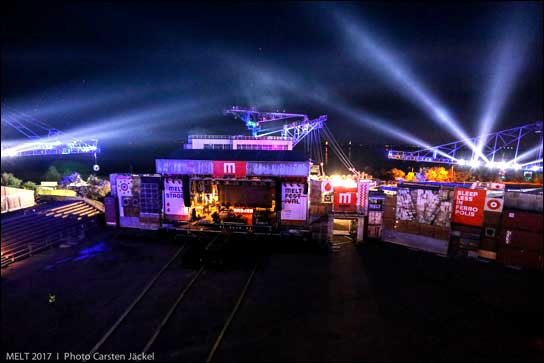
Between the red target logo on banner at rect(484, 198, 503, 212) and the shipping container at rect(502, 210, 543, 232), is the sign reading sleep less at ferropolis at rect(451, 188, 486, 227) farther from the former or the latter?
the shipping container at rect(502, 210, 543, 232)

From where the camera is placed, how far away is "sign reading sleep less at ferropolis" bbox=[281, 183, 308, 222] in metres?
18.5

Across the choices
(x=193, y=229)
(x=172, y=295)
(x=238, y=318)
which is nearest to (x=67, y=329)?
(x=172, y=295)

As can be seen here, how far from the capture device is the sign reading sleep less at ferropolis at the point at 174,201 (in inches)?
776

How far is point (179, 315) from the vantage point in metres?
10.0

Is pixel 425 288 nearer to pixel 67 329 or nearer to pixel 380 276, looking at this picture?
pixel 380 276

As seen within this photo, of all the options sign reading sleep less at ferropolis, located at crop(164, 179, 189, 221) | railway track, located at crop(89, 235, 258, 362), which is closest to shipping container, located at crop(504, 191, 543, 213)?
railway track, located at crop(89, 235, 258, 362)

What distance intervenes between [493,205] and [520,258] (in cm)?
325

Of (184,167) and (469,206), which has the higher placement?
(184,167)

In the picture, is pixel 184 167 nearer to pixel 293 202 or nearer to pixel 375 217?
pixel 293 202

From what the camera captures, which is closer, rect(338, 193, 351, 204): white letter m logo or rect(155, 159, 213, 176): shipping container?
rect(338, 193, 351, 204): white letter m logo

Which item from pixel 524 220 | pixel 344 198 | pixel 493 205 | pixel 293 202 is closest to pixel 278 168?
pixel 293 202

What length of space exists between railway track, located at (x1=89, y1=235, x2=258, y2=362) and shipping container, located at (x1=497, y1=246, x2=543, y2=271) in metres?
14.7

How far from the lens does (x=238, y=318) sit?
32.6ft

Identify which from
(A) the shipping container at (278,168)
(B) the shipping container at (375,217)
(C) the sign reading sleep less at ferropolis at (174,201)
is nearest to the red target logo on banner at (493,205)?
(B) the shipping container at (375,217)
